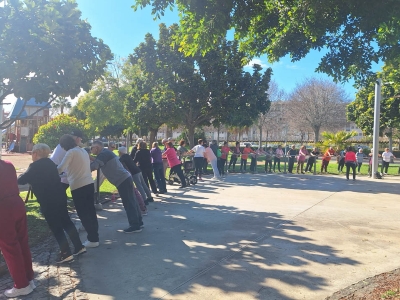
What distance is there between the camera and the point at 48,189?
4945 millimetres

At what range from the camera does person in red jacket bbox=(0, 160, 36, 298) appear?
13.1 feet

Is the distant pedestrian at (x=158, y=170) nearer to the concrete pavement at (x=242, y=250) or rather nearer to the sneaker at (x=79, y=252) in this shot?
the concrete pavement at (x=242, y=250)

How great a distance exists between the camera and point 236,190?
12258 millimetres

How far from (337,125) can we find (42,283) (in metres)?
47.1

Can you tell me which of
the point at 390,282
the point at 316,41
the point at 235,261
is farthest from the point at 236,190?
the point at 390,282

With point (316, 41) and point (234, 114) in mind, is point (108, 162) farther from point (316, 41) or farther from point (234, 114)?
point (234, 114)

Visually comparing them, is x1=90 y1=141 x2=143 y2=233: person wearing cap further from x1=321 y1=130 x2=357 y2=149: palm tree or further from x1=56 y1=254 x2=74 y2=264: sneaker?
x1=321 y1=130 x2=357 y2=149: palm tree

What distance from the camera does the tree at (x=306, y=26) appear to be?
612 cm

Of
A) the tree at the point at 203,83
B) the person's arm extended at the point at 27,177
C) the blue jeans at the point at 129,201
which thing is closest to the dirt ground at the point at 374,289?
the blue jeans at the point at 129,201

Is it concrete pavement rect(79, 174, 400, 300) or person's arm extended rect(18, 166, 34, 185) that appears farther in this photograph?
person's arm extended rect(18, 166, 34, 185)

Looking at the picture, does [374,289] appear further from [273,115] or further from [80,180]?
[273,115]

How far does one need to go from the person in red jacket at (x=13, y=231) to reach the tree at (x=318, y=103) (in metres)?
43.1

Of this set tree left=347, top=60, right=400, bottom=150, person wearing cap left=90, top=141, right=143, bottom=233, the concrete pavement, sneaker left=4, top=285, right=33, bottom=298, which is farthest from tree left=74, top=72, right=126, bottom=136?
sneaker left=4, top=285, right=33, bottom=298

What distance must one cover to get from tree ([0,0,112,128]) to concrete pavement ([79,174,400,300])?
2.98 metres
